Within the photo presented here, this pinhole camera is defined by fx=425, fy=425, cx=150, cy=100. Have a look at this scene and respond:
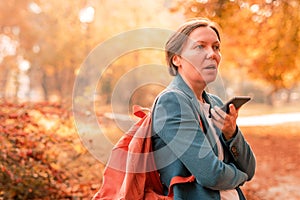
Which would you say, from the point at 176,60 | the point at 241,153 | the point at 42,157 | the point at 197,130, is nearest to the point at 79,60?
the point at 42,157

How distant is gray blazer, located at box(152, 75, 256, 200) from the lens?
1.61 metres

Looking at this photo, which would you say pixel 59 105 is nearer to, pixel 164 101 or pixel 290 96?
pixel 164 101

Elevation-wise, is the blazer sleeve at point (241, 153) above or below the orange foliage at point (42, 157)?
below

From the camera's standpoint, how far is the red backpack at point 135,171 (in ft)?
5.55

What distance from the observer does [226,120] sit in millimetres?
1732

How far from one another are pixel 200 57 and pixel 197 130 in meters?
0.33

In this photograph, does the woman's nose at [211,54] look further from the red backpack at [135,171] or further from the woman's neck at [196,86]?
the red backpack at [135,171]

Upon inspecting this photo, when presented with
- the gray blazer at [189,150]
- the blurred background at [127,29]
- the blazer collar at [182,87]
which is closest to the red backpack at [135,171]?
the gray blazer at [189,150]

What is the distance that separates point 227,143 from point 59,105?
4.65 m

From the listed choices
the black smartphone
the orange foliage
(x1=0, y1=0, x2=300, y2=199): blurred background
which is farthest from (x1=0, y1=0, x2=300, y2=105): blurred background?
the black smartphone

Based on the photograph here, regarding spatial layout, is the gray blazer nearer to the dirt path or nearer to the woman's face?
the woman's face

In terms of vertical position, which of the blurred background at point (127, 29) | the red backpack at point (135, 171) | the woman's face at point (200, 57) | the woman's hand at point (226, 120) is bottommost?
the red backpack at point (135, 171)

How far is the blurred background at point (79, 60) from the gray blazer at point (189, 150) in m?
0.33

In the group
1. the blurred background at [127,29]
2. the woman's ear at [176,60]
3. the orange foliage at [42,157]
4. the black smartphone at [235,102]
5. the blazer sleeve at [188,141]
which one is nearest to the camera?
the blazer sleeve at [188,141]
